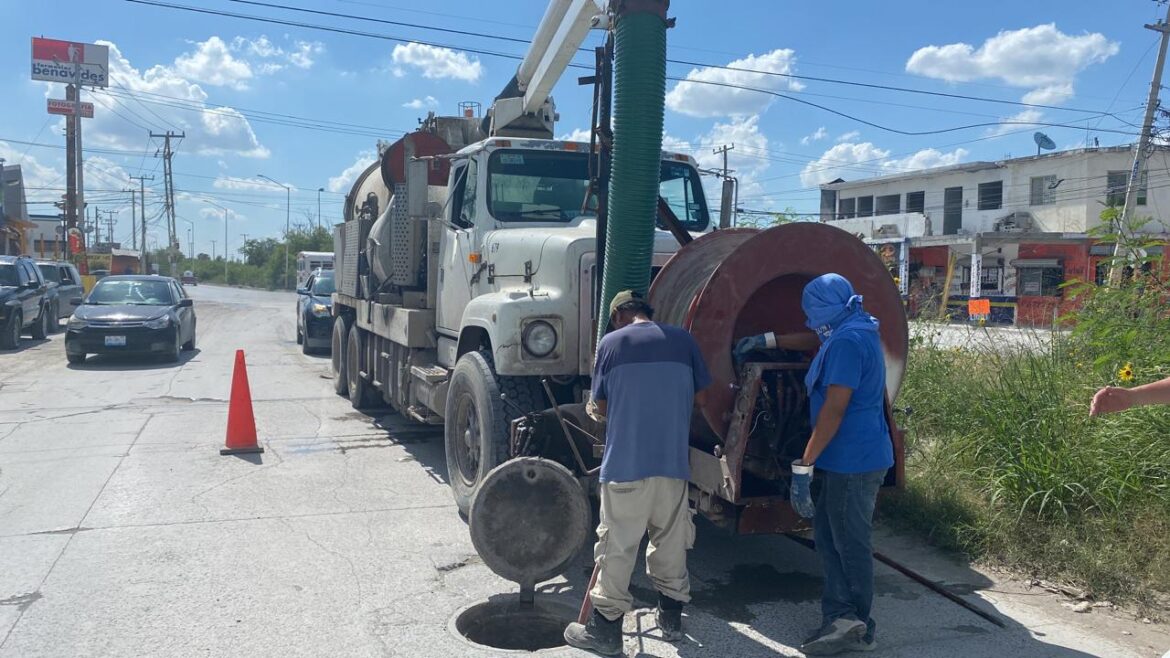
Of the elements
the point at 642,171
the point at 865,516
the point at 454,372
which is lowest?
the point at 865,516

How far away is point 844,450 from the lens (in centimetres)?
422

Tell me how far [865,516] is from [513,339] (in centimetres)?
250

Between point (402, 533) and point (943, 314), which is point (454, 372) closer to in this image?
point (402, 533)

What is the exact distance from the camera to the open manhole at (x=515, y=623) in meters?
4.70

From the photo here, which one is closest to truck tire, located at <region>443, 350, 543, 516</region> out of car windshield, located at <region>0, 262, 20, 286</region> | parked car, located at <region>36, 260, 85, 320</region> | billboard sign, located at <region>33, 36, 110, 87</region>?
car windshield, located at <region>0, 262, 20, 286</region>

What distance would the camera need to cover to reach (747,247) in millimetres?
4625

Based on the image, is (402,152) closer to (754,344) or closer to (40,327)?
(754,344)

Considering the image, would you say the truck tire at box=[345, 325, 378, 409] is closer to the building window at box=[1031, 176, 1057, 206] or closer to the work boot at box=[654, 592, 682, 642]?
the work boot at box=[654, 592, 682, 642]

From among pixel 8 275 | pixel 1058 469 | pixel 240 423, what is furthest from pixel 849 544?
pixel 8 275

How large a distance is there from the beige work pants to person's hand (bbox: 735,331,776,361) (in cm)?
74

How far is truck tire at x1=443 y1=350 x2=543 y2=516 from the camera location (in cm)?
588

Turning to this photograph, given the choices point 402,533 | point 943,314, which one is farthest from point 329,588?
point 943,314

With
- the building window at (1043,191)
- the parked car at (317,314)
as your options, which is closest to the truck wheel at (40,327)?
the parked car at (317,314)

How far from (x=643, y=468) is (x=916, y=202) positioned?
44.0 meters
